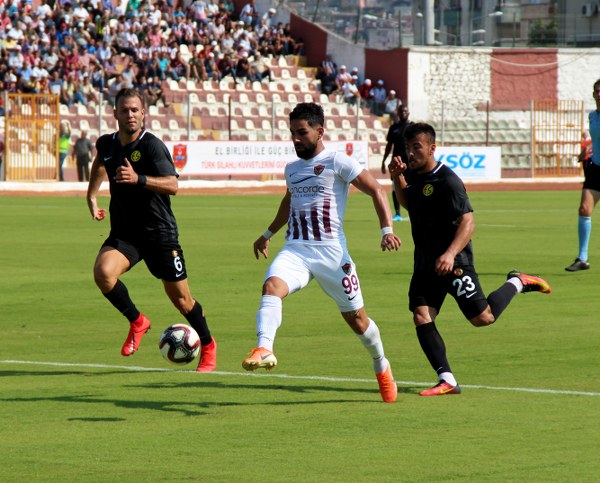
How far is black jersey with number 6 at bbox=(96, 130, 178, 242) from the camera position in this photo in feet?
34.6

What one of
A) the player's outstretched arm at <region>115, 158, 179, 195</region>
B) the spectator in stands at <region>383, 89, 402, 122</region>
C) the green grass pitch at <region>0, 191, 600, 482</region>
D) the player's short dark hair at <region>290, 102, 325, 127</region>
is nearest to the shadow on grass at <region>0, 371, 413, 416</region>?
the green grass pitch at <region>0, 191, 600, 482</region>

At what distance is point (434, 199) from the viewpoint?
30.8 feet

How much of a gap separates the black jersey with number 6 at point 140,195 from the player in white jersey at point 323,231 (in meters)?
1.63

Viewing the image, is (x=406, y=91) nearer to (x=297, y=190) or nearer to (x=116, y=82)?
(x=116, y=82)

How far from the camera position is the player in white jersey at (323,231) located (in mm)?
8982

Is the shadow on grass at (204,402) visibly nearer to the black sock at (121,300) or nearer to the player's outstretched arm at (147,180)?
the black sock at (121,300)

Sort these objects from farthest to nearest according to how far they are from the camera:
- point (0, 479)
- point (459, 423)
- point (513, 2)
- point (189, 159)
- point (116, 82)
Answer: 1. point (513, 2)
2. point (116, 82)
3. point (189, 159)
4. point (459, 423)
5. point (0, 479)

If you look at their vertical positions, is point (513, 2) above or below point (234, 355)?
above

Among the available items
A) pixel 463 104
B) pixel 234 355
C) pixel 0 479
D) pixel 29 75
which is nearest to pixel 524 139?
pixel 463 104

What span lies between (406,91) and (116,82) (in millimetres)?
14641

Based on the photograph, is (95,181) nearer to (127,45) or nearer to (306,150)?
(306,150)

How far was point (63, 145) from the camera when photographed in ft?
144

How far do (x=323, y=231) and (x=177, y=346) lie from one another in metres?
1.66

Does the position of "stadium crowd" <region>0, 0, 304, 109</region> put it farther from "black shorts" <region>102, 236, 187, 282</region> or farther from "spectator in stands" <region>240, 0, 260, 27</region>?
"black shorts" <region>102, 236, 187, 282</region>
